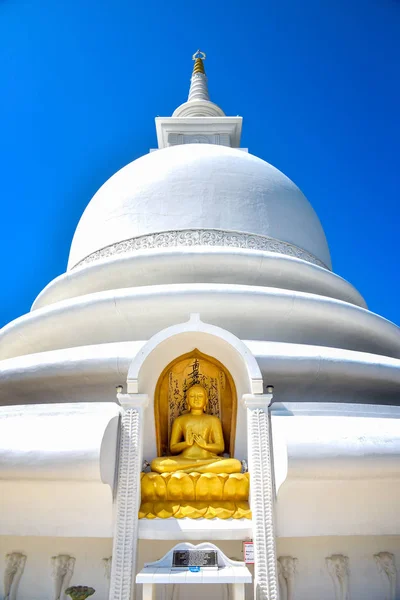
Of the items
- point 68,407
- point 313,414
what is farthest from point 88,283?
point 313,414

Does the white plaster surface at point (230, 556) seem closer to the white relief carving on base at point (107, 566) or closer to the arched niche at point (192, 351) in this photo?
the white relief carving on base at point (107, 566)

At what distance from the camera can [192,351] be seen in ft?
21.9

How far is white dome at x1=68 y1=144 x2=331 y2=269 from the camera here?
10.1 m

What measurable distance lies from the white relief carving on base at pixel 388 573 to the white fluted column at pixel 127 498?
118 inches

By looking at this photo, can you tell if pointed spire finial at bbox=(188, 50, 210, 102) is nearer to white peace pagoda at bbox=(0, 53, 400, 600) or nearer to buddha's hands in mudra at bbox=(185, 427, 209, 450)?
white peace pagoda at bbox=(0, 53, 400, 600)

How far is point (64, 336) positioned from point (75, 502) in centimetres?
352

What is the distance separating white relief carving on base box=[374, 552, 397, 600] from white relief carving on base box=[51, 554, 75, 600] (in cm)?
375

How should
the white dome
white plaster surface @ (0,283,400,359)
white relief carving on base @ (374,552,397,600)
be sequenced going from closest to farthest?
white relief carving on base @ (374,552,397,600), white plaster surface @ (0,283,400,359), the white dome

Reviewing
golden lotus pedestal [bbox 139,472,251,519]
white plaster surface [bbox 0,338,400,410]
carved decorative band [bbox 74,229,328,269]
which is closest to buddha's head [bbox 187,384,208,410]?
white plaster surface [bbox 0,338,400,410]

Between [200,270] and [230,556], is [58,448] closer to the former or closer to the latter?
[230,556]

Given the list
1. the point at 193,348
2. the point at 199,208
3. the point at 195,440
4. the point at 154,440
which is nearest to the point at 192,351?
the point at 193,348

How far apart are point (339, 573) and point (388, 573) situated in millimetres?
610

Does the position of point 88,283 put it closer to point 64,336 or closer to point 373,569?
point 64,336

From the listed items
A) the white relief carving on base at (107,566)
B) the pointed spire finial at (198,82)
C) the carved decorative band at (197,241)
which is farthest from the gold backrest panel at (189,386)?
the pointed spire finial at (198,82)
